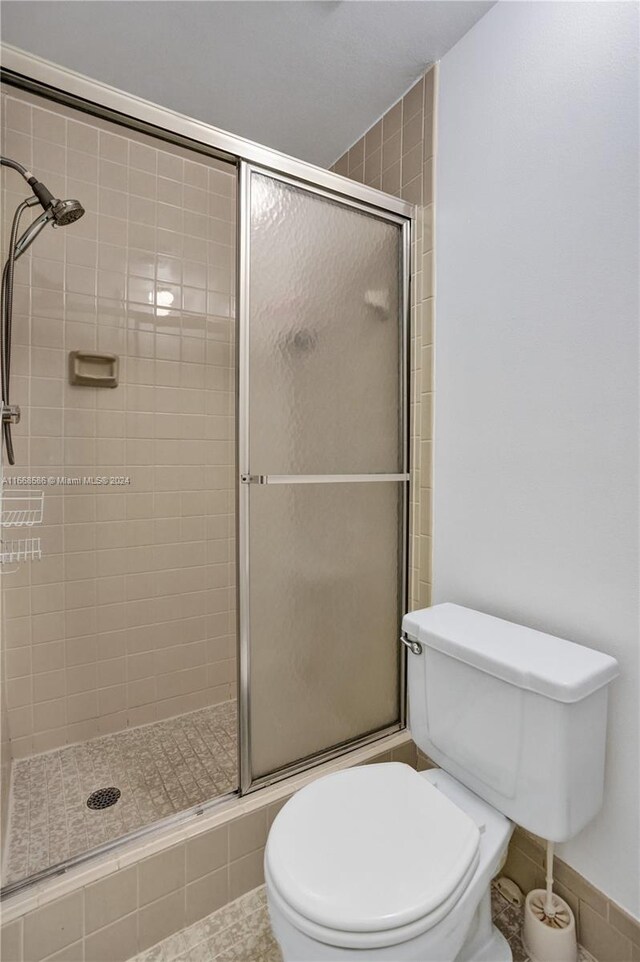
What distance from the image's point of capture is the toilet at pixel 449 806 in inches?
32.8

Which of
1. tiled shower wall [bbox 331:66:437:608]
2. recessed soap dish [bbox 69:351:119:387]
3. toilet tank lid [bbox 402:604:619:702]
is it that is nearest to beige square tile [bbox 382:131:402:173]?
tiled shower wall [bbox 331:66:437:608]

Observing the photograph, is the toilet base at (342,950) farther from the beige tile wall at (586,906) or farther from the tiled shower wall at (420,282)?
the tiled shower wall at (420,282)

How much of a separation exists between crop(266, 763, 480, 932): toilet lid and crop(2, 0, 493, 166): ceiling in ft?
6.86

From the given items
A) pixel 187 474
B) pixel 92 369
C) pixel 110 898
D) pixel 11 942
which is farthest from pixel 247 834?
pixel 92 369

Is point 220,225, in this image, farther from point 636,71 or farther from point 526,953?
point 526,953

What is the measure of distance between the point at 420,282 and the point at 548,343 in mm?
583

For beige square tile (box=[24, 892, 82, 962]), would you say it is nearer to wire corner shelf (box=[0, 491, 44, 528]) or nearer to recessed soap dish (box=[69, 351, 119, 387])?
wire corner shelf (box=[0, 491, 44, 528])

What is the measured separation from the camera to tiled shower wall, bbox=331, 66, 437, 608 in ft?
5.32

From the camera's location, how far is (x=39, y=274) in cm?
182

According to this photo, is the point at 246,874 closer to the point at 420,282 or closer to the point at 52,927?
the point at 52,927

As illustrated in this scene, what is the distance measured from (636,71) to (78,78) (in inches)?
50.7

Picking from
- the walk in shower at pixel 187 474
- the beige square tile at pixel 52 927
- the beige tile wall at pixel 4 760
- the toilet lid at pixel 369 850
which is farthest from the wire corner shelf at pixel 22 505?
the toilet lid at pixel 369 850

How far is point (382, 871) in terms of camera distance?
2.90 feet

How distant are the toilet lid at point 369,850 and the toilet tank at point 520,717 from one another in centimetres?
15
